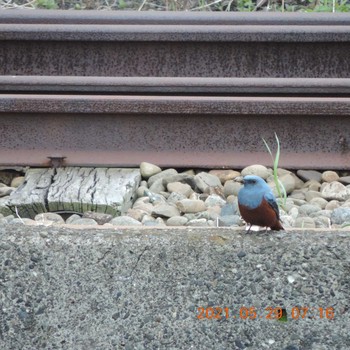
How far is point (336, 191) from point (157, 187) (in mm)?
848

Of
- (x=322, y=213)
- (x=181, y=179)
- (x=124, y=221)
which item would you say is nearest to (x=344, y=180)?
(x=322, y=213)

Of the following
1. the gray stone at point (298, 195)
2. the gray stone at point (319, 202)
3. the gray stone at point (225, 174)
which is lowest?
the gray stone at point (298, 195)

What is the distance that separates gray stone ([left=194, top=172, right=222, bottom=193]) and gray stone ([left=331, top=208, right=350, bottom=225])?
0.64 metres

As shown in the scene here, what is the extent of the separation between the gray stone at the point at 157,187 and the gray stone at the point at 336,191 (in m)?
0.77

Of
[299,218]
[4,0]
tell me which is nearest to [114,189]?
[299,218]

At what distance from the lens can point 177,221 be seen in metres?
3.88

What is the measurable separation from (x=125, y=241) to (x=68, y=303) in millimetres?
283

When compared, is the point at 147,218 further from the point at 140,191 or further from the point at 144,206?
the point at 140,191

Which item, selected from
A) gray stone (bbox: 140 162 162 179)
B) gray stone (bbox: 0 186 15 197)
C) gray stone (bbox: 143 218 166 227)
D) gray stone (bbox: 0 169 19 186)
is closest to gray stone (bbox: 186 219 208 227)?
gray stone (bbox: 143 218 166 227)

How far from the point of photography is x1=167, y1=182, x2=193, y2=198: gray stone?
4215 millimetres

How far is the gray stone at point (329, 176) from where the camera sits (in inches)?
171

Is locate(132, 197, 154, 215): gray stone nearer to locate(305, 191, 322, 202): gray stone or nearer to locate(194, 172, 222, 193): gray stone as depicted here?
locate(194, 172, 222, 193): gray stone

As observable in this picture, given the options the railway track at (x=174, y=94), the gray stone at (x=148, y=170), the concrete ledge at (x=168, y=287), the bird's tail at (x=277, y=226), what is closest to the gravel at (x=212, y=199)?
the gray stone at (x=148, y=170)

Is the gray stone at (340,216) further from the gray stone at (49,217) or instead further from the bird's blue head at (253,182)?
the gray stone at (49,217)
